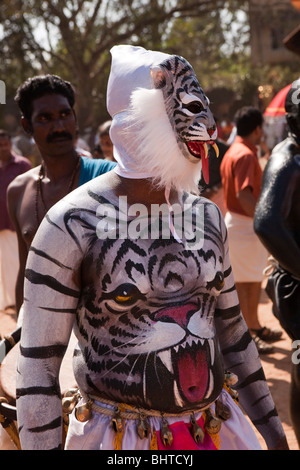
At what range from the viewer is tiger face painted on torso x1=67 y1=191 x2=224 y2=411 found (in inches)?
76.2

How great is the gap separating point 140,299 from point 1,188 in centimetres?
600

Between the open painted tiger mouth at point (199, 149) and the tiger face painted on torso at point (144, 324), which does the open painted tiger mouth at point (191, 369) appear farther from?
the open painted tiger mouth at point (199, 149)

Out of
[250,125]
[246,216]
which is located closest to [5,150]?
[250,125]

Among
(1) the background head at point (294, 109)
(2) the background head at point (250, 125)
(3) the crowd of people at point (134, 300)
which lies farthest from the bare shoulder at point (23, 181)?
(2) the background head at point (250, 125)

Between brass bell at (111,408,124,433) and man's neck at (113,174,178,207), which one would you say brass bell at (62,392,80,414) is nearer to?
brass bell at (111,408,124,433)

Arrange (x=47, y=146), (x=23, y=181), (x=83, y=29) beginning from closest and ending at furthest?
(x=47, y=146)
(x=23, y=181)
(x=83, y=29)

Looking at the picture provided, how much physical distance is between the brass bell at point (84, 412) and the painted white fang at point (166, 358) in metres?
0.26

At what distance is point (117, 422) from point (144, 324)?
0.95ft

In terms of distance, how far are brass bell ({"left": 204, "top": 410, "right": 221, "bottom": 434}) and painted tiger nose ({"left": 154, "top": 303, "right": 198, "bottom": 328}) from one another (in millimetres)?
313

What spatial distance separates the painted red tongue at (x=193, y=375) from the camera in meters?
1.97

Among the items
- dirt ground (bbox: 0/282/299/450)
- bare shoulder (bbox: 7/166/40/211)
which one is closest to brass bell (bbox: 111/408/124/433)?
bare shoulder (bbox: 7/166/40/211)

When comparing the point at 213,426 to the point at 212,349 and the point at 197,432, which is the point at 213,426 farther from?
the point at 212,349

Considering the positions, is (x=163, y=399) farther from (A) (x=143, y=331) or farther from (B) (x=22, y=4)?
(B) (x=22, y=4)

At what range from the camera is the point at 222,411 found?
83.8 inches
